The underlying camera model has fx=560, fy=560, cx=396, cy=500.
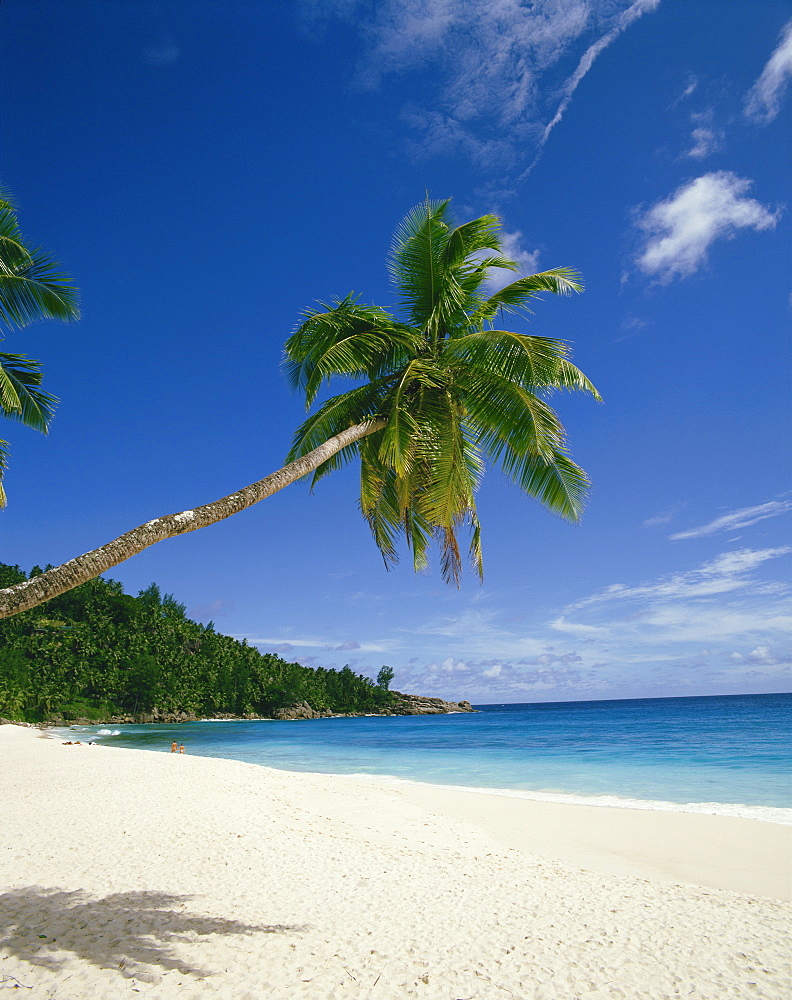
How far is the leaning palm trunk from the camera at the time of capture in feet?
10.2

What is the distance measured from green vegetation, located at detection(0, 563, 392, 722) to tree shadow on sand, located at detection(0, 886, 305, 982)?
1879 inches

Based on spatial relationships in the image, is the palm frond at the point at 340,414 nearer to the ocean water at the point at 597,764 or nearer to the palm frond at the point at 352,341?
the palm frond at the point at 352,341

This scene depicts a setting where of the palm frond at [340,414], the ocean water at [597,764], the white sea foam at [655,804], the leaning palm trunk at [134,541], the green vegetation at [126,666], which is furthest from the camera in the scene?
the green vegetation at [126,666]

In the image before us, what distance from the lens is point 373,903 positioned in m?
5.64

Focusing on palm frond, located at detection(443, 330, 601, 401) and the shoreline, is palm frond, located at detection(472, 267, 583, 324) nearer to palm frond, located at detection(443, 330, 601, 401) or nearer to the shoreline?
palm frond, located at detection(443, 330, 601, 401)

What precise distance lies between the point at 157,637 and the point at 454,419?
66.7 metres

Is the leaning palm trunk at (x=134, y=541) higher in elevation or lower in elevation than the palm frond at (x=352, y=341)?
lower

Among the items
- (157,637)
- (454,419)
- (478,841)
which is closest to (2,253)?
(454,419)

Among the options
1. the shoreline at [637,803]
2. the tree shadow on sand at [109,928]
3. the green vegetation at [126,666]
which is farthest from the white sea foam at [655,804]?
the green vegetation at [126,666]

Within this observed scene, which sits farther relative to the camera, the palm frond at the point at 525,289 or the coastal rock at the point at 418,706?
the coastal rock at the point at 418,706

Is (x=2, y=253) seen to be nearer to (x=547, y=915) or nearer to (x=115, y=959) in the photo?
(x=115, y=959)

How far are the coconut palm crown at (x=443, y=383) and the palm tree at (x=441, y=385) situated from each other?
0.05 ft

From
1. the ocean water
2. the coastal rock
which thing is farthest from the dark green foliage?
the ocean water

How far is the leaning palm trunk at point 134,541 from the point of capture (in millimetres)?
3096
